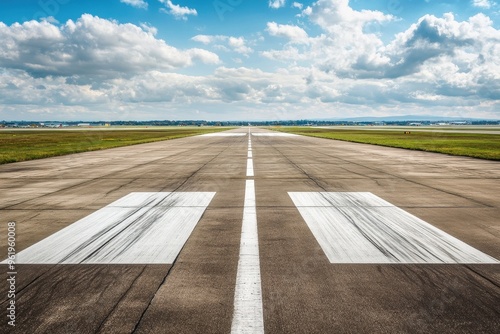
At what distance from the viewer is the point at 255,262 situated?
3.65 meters

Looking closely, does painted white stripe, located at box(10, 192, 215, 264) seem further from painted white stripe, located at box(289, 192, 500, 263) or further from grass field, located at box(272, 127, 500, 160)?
grass field, located at box(272, 127, 500, 160)

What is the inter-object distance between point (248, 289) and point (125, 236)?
228 cm

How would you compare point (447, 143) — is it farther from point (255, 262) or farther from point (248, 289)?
point (248, 289)

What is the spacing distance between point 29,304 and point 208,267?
63.7 inches

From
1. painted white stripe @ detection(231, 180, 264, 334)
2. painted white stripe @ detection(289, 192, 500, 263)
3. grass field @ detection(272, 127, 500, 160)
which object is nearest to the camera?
painted white stripe @ detection(231, 180, 264, 334)

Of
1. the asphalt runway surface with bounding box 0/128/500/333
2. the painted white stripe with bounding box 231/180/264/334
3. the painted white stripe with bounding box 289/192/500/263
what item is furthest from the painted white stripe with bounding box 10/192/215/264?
the painted white stripe with bounding box 289/192/500/263

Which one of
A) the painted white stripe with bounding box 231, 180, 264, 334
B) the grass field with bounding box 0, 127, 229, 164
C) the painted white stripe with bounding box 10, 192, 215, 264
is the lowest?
the grass field with bounding box 0, 127, 229, 164

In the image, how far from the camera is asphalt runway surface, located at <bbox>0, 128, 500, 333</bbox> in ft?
8.46

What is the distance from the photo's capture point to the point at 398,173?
1121 cm

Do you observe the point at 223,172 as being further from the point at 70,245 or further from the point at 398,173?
the point at 70,245

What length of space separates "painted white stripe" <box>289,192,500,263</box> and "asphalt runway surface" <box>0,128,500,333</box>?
27 millimetres

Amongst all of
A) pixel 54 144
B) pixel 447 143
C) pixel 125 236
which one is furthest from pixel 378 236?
pixel 54 144

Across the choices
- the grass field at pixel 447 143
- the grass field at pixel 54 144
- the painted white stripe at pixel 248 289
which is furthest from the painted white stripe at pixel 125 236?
the grass field at pixel 447 143

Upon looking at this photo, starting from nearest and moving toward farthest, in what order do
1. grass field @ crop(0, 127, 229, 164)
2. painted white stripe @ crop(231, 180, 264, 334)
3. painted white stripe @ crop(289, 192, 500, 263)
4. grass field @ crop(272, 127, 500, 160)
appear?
painted white stripe @ crop(231, 180, 264, 334) < painted white stripe @ crop(289, 192, 500, 263) < grass field @ crop(0, 127, 229, 164) < grass field @ crop(272, 127, 500, 160)
